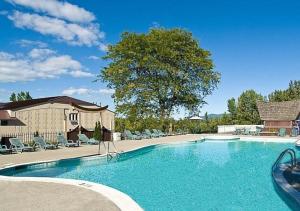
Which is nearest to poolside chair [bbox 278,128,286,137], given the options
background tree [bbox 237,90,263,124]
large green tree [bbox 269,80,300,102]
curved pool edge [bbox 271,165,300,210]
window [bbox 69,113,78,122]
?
background tree [bbox 237,90,263,124]

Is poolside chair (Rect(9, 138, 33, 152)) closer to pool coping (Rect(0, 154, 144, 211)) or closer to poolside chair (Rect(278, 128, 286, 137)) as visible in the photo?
pool coping (Rect(0, 154, 144, 211))

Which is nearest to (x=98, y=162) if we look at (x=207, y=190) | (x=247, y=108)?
(x=207, y=190)

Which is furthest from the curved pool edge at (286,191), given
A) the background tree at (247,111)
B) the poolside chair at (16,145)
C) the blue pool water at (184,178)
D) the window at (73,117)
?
the background tree at (247,111)

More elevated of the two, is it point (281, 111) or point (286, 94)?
point (286, 94)

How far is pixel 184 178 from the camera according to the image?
12703mm

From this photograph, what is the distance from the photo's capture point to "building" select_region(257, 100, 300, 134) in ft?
110

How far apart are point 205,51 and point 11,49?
836 inches

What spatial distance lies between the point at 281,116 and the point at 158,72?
13.8 m

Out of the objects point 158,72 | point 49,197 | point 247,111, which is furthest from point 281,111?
point 49,197

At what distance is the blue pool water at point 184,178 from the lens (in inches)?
362

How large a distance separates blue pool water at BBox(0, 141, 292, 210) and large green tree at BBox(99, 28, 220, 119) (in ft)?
57.5

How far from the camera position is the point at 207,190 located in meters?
10.7

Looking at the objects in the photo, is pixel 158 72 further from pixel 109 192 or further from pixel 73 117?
pixel 109 192

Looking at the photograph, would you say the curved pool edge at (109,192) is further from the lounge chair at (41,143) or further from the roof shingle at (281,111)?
the roof shingle at (281,111)
